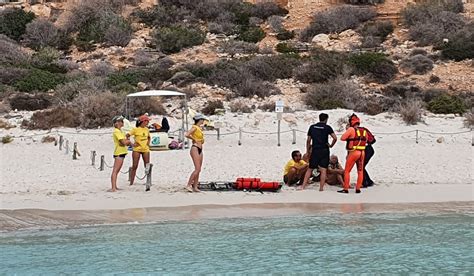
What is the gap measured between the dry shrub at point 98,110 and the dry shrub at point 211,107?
3.21m

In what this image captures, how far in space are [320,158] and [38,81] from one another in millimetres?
21516

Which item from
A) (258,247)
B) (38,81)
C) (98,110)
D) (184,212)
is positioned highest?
(38,81)

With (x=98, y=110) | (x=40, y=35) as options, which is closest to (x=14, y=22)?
(x=40, y=35)

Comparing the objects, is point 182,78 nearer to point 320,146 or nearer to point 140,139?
point 140,139

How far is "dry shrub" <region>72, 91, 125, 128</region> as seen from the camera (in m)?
22.5

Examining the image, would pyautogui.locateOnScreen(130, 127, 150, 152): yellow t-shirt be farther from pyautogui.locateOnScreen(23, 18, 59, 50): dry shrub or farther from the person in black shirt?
pyautogui.locateOnScreen(23, 18, 59, 50): dry shrub

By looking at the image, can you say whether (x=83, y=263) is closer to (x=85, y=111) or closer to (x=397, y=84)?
(x=85, y=111)

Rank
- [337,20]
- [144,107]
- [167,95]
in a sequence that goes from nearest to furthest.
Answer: [167,95]
[144,107]
[337,20]

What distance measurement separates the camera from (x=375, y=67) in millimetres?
32375

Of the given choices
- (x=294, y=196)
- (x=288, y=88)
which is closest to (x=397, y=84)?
(x=288, y=88)

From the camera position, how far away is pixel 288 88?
100.0 ft

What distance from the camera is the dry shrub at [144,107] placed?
79.0ft

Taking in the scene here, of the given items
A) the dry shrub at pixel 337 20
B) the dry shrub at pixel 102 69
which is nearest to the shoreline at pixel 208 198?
the dry shrub at pixel 102 69

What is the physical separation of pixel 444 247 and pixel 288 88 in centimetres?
2155
